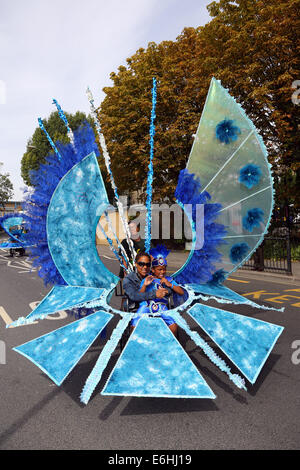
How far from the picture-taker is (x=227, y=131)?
464 centimetres

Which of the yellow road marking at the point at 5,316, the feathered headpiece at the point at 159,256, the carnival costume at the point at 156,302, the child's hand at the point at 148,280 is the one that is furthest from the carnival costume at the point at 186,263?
the yellow road marking at the point at 5,316

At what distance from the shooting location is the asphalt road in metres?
2.80

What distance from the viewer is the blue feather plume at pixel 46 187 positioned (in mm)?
→ 3867

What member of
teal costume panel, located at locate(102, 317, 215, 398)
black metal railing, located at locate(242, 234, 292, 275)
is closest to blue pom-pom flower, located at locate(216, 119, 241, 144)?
teal costume panel, located at locate(102, 317, 215, 398)

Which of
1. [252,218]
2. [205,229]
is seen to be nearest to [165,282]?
[205,229]

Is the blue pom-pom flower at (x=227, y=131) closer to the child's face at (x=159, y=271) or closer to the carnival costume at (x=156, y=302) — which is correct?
the carnival costume at (x=156, y=302)

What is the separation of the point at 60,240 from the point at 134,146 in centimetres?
1487

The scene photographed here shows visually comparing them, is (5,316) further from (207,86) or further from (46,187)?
(207,86)

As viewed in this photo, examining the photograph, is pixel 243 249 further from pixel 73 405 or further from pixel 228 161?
pixel 73 405

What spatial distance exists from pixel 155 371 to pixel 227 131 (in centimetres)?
323

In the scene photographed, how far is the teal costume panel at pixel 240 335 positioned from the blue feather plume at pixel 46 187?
178 cm

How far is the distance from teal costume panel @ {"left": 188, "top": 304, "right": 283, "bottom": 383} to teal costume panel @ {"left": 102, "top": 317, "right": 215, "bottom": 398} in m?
0.53
